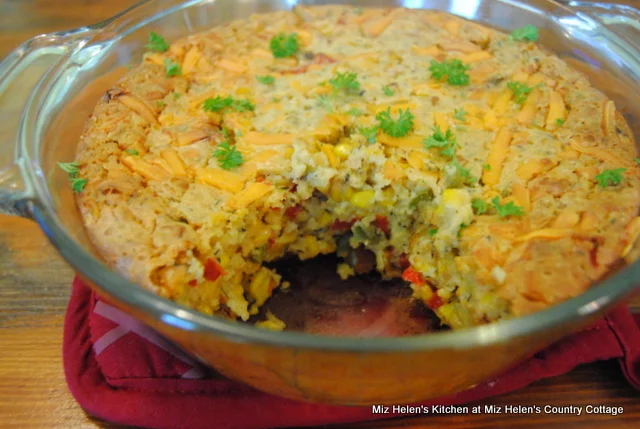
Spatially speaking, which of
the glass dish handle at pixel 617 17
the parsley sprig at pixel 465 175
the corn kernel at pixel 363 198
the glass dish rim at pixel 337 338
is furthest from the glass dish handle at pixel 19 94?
the glass dish handle at pixel 617 17

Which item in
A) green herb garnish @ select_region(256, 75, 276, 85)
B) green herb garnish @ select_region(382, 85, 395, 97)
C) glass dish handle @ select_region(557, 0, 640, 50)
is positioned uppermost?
glass dish handle @ select_region(557, 0, 640, 50)

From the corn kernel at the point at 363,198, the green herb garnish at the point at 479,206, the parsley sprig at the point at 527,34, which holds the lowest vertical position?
the corn kernel at the point at 363,198

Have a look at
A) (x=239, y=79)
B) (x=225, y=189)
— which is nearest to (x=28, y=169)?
(x=225, y=189)

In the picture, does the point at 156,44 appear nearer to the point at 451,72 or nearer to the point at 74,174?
the point at 74,174

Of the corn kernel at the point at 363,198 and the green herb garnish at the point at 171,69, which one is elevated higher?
the green herb garnish at the point at 171,69

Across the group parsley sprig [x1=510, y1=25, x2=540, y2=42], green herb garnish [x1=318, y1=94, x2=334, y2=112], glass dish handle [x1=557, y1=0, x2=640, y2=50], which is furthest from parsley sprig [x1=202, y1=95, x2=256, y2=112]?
glass dish handle [x1=557, y1=0, x2=640, y2=50]

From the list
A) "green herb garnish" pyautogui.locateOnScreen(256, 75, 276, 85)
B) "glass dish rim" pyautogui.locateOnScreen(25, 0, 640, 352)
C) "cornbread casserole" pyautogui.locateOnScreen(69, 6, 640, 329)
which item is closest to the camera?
"glass dish rim" pyautogui.locateOnScreen(25, 0, 640, 352)

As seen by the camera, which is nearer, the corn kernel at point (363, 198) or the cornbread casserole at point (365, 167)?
the cornbread casserole at point (365, 167)

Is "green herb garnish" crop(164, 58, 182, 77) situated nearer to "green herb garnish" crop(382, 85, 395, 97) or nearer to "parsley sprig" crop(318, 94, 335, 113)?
"parsley sprig" crop(318, 94, 335, 113)

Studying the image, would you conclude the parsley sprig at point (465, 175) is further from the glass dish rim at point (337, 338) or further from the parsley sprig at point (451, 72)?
the glass dish rim at point (337, 338)

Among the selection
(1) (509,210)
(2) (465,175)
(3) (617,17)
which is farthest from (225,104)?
(3) (617,17)
